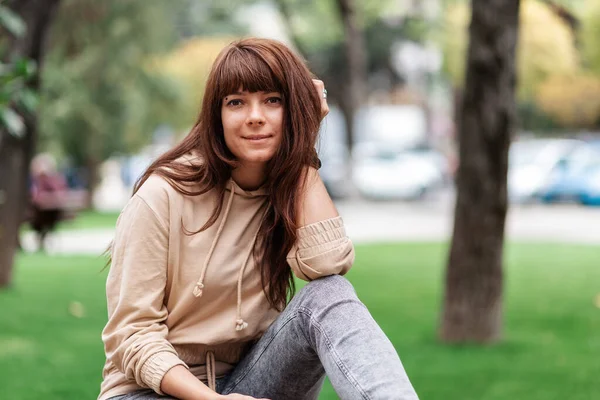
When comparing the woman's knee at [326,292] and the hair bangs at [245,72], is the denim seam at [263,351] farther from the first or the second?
the hair bangs at [245,72]

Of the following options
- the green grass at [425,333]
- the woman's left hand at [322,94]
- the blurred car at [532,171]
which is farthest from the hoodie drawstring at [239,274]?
the blurred car at [532,171]

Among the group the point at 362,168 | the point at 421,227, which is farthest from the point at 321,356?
the point at 362,168

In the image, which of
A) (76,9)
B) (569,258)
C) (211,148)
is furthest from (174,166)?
→ (76,9)

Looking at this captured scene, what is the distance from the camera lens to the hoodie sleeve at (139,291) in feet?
9.20

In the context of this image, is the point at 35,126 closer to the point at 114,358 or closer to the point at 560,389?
the point at 560,389

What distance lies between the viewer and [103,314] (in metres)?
8.05

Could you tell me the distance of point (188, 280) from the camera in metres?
2.92

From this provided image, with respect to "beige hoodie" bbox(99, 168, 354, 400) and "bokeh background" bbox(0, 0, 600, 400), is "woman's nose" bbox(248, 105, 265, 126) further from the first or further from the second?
Result: "bokeh background" bbox(0, 0, 600, 400)

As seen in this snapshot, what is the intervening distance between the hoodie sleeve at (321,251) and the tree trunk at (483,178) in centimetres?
335

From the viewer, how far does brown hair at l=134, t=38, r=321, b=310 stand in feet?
9.54

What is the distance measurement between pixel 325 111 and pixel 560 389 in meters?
2.76

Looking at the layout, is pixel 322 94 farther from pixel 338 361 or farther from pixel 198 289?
pixel 338 361

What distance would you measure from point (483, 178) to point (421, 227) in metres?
12.3

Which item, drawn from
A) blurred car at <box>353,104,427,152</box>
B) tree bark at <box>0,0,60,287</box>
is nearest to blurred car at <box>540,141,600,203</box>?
tree bark at <box>0,0,60,287</box>
